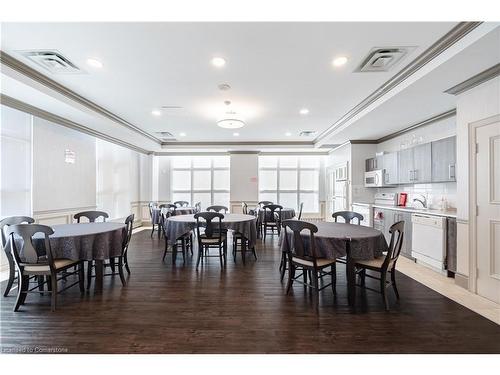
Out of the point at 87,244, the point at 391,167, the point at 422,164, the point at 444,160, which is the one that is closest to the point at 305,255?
the point at 87,244

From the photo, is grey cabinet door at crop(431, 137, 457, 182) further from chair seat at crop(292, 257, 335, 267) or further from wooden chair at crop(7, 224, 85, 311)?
wooden chair at crop(7, 224, 85, 311)

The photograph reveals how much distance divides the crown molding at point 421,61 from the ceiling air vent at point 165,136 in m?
4.81

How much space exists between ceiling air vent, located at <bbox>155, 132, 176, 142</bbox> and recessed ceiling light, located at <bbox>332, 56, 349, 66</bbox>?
5.03m

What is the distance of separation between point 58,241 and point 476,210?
515 centimetres

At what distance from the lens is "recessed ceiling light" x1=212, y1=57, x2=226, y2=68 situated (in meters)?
2.83

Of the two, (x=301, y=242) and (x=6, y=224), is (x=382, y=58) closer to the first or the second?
(x=301, y=242)

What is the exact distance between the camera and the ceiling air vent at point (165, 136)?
6.68 meters

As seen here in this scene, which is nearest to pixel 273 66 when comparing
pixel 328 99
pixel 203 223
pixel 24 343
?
pixel 328 99

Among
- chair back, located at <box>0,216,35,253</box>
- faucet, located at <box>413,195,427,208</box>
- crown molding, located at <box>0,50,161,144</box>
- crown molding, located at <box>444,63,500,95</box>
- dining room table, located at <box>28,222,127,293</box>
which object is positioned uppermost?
crown molding, located at <box>0,50,161,144</box>

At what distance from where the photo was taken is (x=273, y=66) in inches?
119

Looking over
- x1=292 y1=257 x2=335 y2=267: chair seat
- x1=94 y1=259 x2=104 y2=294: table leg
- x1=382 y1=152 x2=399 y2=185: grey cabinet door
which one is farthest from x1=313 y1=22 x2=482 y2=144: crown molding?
x1=94 y1=259 x2=104 y2=294: table leg

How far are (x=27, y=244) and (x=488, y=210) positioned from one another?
A: 536 cm

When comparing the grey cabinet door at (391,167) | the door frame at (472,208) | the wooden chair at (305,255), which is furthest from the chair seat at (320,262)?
the grey cabinet door at (391,167)

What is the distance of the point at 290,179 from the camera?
9328 mm
